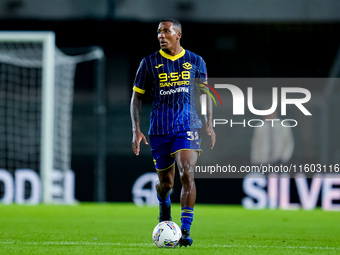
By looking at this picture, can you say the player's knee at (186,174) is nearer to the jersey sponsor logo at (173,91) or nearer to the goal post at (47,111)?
the jersey sponsor logo at (173,91)

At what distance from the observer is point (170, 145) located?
20.5ft

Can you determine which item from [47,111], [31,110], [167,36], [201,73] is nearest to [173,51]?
[167,36]

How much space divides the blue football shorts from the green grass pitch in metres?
0.72

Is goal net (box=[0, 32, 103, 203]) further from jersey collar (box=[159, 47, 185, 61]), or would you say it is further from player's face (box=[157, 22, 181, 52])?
player's face (box=[157, 22, 181, 52])

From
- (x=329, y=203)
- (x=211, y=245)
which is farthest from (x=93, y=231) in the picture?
(x=329, y=203)

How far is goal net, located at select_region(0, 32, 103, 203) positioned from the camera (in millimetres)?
14969

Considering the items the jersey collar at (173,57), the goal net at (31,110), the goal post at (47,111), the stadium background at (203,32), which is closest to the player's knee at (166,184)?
the jersey collar at (173,57)

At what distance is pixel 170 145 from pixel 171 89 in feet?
1.58

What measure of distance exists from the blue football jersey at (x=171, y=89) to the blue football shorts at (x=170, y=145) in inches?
2.0

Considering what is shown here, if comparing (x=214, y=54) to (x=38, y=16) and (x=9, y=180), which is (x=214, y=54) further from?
(x=9, y=180)

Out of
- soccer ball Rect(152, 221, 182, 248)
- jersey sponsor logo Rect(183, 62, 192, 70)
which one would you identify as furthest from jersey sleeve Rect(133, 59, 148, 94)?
soccer ball Rect(152, 221, 182, 248)

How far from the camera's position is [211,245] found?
614 cm

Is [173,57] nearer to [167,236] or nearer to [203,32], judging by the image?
[167,236]

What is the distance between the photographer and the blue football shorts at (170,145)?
6109mm
